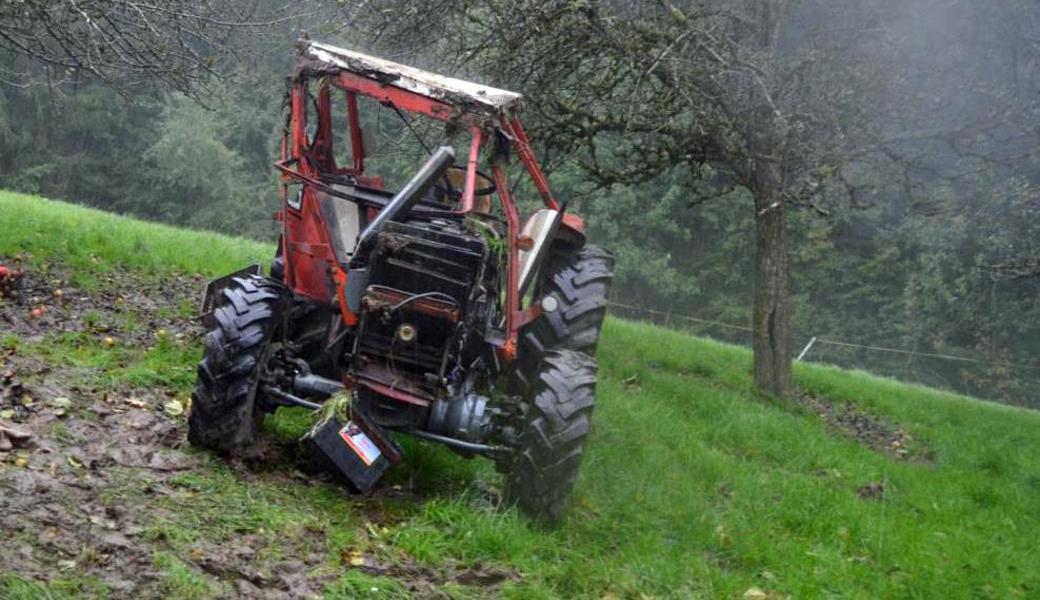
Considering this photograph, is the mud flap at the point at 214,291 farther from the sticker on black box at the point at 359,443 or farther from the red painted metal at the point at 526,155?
the sticker on black box at the point at 359,443

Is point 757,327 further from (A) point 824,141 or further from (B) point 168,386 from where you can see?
(B) point 168,386

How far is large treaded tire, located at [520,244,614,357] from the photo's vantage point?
7355 mm

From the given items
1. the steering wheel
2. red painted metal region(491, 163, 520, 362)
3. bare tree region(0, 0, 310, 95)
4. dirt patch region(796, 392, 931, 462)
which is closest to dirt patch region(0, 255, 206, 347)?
bare tree region(0, 0, 310, 95)

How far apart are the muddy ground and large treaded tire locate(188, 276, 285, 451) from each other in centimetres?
14

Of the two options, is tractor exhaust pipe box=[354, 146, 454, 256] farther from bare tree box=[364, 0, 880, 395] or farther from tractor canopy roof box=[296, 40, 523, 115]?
bare tree box=[364, 0, 880, 395]

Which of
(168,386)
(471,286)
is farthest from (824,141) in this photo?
(168,386)

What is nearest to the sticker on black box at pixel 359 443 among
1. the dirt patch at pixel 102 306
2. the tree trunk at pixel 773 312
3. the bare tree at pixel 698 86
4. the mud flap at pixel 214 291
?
the mud flap at pixel 214 291

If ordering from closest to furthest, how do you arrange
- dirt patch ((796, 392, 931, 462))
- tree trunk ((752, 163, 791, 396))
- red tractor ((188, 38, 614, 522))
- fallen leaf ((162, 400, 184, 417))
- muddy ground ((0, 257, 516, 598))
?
muddy ground ((0, 257, 516, 598))
red tractor ((188, 38, 614, 522))
fallen leaf ((162, 400, 184, 417))
dirt patch ((796, 392, 931, 462))
tree trunk ((752, 163, 791, 396))

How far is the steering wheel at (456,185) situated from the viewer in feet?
23.4

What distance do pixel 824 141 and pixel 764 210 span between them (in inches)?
42.4

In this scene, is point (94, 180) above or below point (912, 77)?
below

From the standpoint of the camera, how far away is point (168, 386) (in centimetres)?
725

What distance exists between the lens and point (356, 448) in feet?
18.6

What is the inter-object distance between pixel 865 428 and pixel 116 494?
925 centimetres
